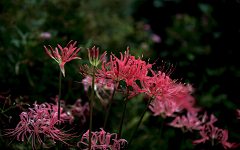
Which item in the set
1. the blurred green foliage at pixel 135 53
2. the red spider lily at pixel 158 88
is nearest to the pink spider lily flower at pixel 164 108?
the blurred green foliage at pixel 135 53

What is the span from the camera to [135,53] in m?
3.38

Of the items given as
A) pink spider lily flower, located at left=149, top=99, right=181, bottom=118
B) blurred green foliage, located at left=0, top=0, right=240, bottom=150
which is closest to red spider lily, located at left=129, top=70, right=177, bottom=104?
pink spider lily flower, located at left=149, top=99, right=181, bottom=118

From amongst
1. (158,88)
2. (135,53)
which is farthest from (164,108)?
(135,53)

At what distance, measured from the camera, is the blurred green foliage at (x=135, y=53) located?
169cm

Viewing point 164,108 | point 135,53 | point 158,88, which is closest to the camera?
point 158,88

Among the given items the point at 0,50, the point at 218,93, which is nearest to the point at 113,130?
the point at 0,50

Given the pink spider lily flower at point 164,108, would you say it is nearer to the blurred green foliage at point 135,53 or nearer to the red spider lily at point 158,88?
the blurred green foliage at point 135,53

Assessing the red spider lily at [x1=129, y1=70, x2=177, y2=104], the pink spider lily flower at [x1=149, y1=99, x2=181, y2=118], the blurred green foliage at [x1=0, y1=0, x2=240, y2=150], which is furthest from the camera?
the blurred green foliage at [x1=0, y1=0, x2=240, y2=150]

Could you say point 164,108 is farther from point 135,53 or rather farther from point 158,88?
point 135,53

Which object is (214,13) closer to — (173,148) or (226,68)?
(226,68)

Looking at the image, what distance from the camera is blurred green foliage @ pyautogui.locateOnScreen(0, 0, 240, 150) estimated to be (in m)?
1.69

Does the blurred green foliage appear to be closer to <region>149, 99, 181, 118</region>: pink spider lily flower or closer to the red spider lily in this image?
<region>149, 99, 181, 118</region>: pink spider lily flower

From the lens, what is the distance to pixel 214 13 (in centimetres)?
292

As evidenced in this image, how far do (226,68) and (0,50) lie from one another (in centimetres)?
253
